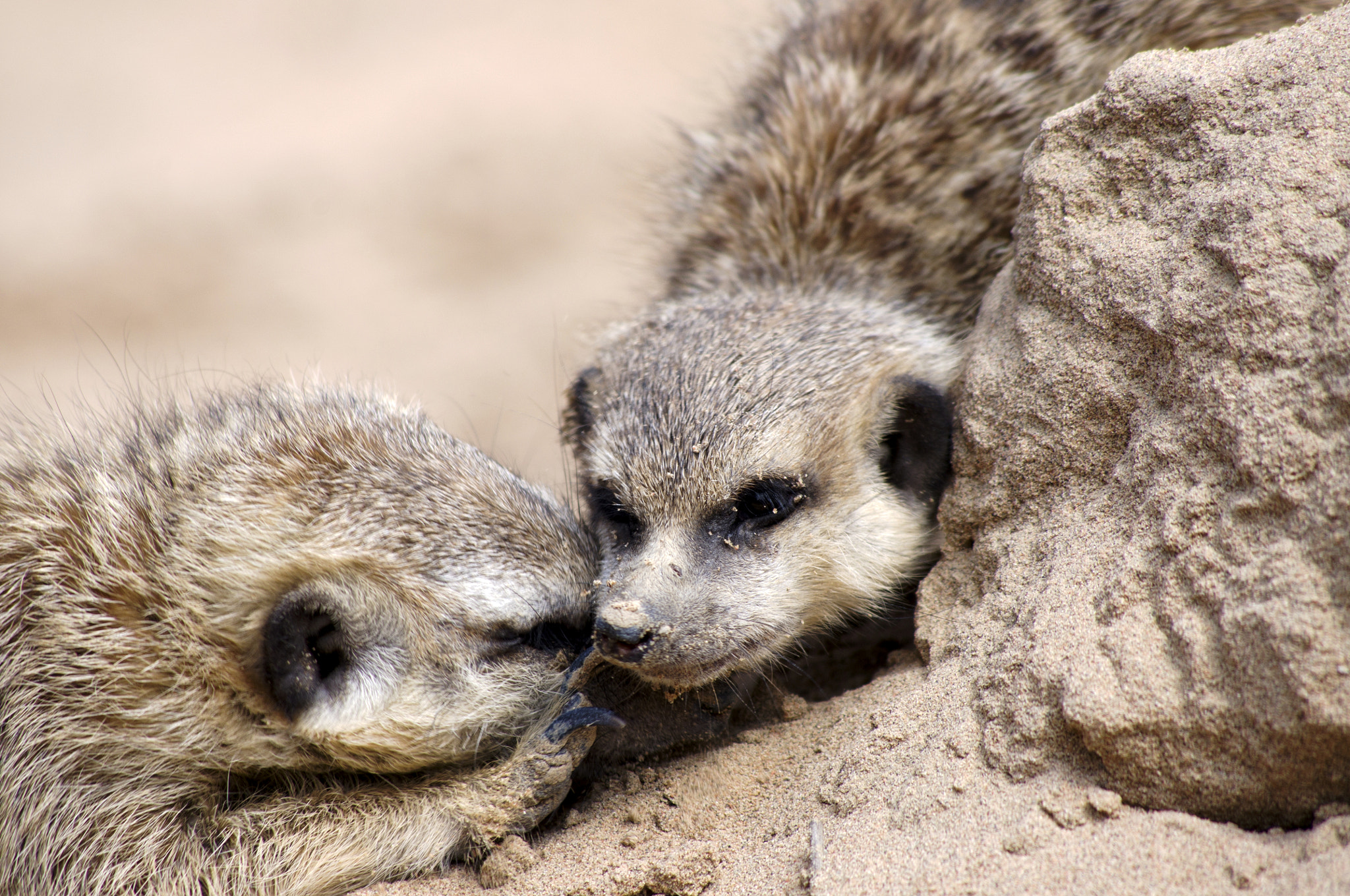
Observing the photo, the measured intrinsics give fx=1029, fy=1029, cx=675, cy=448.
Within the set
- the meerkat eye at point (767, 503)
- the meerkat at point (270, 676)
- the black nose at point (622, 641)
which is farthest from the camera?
the meerkat eye at point (767, 503)

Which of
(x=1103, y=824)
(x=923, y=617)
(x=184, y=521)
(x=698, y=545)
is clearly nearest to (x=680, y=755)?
(x=698, y=545)

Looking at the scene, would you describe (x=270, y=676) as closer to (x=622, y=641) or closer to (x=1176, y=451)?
(x=622, y=641)

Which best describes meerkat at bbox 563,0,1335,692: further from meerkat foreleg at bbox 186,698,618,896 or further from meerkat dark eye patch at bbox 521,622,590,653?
meerkat foreleg at bbox 186,698,618,896

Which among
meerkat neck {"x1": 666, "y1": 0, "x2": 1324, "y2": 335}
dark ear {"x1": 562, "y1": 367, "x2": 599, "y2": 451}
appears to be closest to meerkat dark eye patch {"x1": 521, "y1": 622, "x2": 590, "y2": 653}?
dark ear {"x1": 562, "y1": 367, "x2": 599, "y2": 451}

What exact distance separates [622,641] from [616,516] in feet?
2.42

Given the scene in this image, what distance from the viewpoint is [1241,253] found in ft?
7.06

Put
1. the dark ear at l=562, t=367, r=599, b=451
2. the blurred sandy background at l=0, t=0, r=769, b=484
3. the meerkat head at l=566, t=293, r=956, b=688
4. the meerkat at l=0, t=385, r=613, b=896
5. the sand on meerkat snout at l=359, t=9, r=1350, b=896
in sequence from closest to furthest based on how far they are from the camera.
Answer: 1. the sand on meerkat snout at l=359, t=9, r=1350, b=896
2. the meerkat at l=0, t=385, r=613, b=896
3. the meerkat head at l=566, t=293, r=956, b=688
4. the dark ear at l=562, t=367, r=599, b=451
5. the blurred sandy background at l=0, t=0, r=769, b=484

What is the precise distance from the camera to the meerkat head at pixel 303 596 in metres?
2.75

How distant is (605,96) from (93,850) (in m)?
12.0

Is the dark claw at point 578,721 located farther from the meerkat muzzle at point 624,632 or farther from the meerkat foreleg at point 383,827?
the meerkat muzzle at point 624,632

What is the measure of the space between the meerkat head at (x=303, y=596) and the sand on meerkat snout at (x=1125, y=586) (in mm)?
451

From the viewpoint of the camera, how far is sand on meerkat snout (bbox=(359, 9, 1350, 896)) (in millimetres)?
1845

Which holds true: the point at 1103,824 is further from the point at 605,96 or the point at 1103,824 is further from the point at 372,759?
the point at 605,96

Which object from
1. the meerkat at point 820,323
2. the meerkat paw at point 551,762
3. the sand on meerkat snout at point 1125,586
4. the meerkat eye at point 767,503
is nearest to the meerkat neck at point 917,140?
the meerkat at point 820,323
